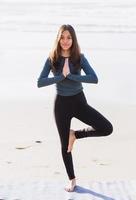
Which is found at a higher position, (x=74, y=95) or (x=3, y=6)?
(x=74, y=95)

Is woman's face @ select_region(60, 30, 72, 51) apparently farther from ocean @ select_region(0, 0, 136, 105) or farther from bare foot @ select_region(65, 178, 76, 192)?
ocean @ select_region(0, 0, 136, 105)

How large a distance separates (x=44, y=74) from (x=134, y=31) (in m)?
14.2

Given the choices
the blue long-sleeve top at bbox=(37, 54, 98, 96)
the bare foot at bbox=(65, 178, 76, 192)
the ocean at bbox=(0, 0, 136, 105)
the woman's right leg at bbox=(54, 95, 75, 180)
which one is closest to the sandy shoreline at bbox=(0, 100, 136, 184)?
the bare foot at bbox=(65, 178, 76, 192)

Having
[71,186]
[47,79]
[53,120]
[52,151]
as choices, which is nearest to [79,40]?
[53,120]

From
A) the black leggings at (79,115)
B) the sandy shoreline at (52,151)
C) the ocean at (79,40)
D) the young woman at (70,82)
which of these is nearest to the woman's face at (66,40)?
the young woman at (70,82)

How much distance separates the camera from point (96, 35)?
1867 cm

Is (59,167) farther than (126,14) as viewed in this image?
No

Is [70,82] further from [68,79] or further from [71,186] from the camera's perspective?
[71,186]

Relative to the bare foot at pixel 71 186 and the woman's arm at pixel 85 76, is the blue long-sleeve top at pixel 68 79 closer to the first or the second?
the woman's arm at pixel 85 76

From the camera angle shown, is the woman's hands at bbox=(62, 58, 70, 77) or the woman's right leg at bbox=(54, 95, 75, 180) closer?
the woman's hands at bbox=(62, 58, 70, 77)

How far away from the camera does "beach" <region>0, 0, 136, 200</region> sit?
244 inches

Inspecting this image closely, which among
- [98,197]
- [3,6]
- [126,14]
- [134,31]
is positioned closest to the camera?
[98,197]

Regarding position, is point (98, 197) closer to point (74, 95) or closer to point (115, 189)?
point (115, 189)

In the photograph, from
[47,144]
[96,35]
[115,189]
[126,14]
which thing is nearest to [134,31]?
[96,35]
